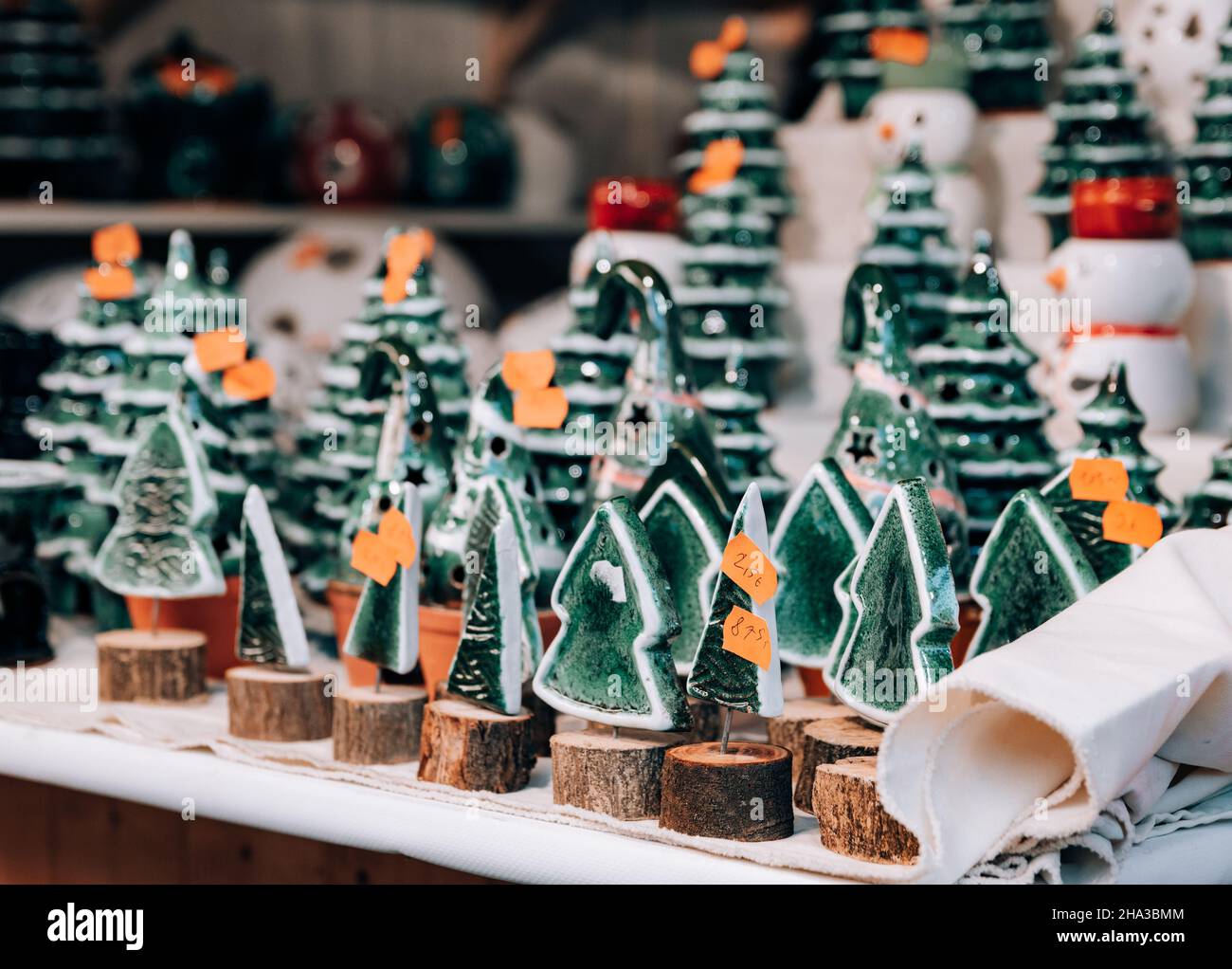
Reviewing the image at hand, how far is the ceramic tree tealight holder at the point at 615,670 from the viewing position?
139 centimetres

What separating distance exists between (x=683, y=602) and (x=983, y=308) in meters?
0.45

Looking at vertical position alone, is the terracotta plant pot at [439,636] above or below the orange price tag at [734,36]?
below

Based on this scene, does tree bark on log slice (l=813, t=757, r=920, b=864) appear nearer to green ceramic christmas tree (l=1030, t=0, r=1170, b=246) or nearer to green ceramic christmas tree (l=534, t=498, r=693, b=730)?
green ceramic christmas tree (l=534, t=498, r=693, b=730)

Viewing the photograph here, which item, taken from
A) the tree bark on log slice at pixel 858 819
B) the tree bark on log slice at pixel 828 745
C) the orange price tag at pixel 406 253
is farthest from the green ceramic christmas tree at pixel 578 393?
the tree bark on log slice at pixel 858 819

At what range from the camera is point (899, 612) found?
135 cm

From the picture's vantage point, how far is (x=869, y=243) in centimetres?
198

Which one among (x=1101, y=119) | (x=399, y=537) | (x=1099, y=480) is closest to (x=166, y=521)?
(x=399, y=537)

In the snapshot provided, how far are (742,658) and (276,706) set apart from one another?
50cm

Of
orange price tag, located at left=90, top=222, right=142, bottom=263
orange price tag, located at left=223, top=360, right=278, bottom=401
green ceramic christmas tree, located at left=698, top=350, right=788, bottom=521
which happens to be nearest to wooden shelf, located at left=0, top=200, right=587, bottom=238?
orange price tag, located at left=90, top=222, right=142, bottom=263

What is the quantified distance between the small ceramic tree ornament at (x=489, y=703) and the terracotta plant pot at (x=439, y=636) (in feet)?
0.34

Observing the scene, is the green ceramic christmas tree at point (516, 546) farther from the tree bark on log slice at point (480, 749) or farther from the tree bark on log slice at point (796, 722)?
the tree bark on log slice at point (796, 722)

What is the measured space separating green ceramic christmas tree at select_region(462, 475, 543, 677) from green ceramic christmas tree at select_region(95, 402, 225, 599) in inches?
12.8
